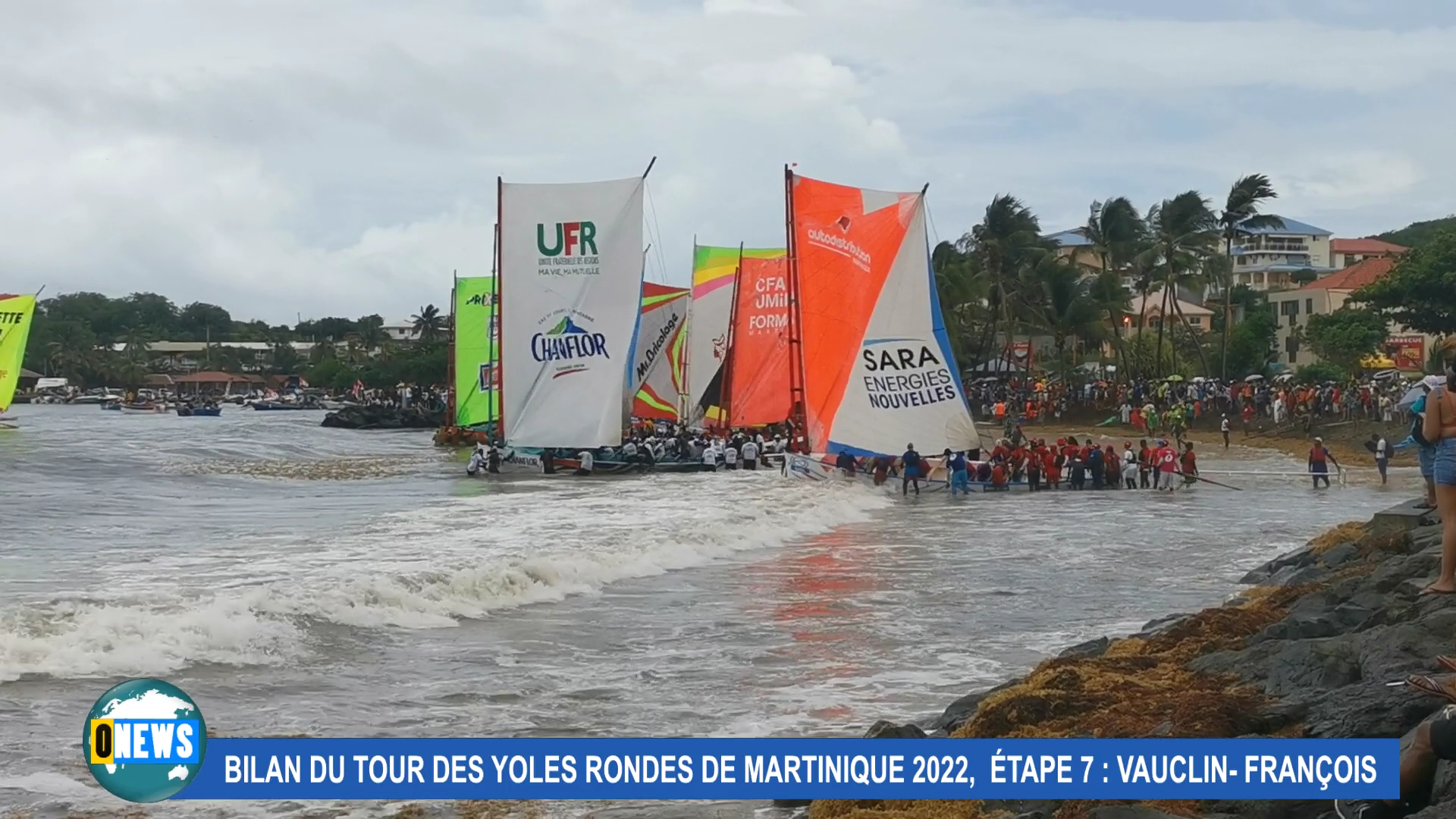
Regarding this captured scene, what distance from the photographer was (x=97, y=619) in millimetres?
12633

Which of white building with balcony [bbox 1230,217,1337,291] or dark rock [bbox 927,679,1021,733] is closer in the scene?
dark rock [bbox 927,679,1021,733]

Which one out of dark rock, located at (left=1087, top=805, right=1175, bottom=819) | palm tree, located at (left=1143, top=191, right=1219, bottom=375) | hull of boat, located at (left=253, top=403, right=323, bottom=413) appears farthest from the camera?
hull of boat, located at (left=253, top=403, right=323, bottom=413)

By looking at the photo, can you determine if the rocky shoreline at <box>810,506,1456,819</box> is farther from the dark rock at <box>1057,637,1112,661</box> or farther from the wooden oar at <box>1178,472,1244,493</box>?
the wooden oar at <box>1178,472,1244,493</box>

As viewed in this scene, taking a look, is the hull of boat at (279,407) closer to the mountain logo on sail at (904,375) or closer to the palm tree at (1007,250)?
the palm tree at (1007,250)

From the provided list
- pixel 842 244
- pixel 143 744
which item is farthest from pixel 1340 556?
pixel 842 244

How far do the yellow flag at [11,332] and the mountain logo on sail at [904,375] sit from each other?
4557cm

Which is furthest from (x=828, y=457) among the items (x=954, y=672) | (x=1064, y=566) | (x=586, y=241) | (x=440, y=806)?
(x=440, y=806)

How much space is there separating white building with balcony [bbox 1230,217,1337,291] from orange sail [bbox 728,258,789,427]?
7900 cm

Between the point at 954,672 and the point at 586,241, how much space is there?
26.0 m

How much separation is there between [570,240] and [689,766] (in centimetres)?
2966

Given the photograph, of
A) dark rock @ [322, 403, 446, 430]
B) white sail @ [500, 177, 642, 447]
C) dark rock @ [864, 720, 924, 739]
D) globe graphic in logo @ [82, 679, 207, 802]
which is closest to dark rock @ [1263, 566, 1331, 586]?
dark rock @ [864, 720, 924, 739]

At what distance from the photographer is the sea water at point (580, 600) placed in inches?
398

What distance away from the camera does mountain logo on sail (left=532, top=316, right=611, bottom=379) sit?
120 ft

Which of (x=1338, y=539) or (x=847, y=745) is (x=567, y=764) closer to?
(x=847, y=745)
